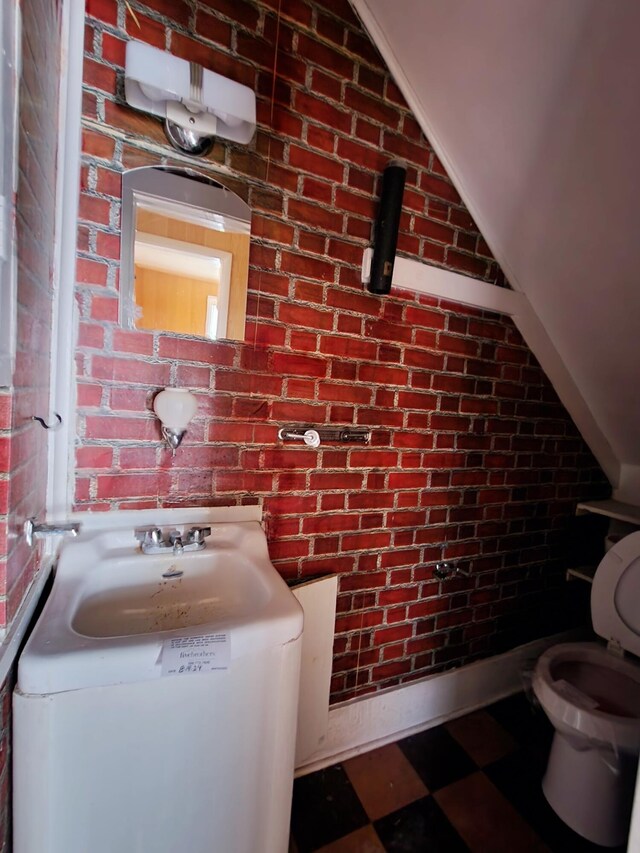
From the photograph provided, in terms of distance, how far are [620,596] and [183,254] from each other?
6.28 feet

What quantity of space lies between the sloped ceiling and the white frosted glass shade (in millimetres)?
1248

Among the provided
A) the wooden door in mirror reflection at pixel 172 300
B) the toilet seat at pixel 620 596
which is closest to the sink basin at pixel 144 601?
the wooden door in mirror reflection at pixel 172 300

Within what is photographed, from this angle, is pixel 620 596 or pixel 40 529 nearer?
pixel 40 529

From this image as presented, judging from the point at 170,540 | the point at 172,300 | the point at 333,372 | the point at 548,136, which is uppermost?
the point at 548,136

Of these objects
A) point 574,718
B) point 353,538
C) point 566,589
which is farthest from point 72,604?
point 566,589

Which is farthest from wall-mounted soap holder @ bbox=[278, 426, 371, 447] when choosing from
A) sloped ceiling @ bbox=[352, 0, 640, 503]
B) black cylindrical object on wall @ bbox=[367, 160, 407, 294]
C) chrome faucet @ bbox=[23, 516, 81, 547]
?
sloped ceiling @ bbox=[352, 0, 640, 503]

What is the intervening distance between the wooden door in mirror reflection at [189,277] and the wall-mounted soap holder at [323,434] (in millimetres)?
331

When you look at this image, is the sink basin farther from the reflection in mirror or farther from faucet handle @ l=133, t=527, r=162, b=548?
the reflection in mirror

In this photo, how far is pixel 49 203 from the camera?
32.5 inches

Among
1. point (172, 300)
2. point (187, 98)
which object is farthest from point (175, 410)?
point (187, 98)

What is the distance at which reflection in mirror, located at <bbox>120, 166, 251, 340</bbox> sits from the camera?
947 mm

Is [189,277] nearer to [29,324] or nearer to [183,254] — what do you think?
[183,254]

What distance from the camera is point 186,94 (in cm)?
89

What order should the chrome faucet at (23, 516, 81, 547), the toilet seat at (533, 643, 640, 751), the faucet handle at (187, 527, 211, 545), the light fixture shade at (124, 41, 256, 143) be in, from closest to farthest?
the chrome faucet at (23, 516, 81, 547)
the light fixture shade at (124, 41, 256, 143)
the faucet handle at (187, 527, 211, 545)
the toilet seat at (533, 643, 640, 751)
